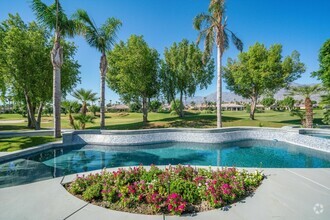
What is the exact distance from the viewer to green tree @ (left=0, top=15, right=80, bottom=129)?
Result: 62.3 feet

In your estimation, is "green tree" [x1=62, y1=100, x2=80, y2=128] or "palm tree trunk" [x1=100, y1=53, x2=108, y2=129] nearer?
"palm tree trunk" [x1=100, y1=53, x2=108, y2=129]

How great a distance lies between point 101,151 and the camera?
13.7 m

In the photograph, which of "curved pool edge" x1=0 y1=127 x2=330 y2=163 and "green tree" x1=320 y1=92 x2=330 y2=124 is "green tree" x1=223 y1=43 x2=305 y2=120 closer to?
"green tree" x1=320 y1=92 x2=330 y2=124

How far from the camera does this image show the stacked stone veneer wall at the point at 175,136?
621 inches

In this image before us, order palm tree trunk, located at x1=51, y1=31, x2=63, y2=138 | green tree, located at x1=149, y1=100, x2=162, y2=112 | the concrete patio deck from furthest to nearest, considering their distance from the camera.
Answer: green tree, located at x1=149, y1=100, x2=162, y2=112 < palm tree trunk, located at x1=51, y1=31, x2=63, y2=138 < the concrete patio deck

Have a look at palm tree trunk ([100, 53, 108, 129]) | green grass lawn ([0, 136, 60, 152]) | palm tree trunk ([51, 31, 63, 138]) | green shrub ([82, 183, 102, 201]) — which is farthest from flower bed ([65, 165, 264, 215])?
palm tree trunk ([100, 53, 108, 129])

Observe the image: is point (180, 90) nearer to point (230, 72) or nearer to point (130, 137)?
point (230, 72)

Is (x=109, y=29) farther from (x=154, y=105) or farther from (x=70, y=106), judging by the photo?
(x=154, y=105)

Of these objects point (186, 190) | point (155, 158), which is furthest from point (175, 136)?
point (186, 190)

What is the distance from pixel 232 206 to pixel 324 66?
25.3 meters

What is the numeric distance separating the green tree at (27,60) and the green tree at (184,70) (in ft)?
48.7

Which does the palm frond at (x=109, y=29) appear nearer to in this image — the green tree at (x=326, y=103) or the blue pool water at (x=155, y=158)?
the blue pool water at (x=155, y=158)

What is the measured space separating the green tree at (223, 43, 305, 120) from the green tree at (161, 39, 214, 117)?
4894 mm

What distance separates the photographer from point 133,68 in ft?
81.0
